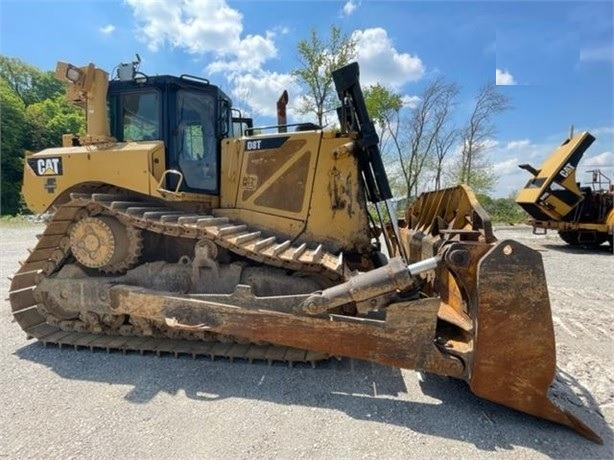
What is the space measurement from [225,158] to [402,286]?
2.74 metres

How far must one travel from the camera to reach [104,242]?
12.7ft

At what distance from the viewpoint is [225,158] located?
178 inches

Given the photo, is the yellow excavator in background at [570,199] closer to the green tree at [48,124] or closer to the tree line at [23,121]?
the tree line at [23,121]

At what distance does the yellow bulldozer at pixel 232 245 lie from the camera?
298cm

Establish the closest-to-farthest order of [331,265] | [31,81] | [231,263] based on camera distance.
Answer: [331,265] → [231,263] → [31,81]

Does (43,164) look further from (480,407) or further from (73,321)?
(480,407)

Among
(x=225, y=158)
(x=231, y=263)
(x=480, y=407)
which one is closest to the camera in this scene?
(x=480, y=407)

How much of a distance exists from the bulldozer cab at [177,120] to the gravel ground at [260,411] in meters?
2.14

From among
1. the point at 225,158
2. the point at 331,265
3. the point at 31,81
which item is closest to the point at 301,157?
the point at 225,158

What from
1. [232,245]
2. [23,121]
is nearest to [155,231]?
[232,245]

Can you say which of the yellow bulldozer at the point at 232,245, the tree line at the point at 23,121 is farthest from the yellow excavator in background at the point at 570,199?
the tree line at the point at 23,121

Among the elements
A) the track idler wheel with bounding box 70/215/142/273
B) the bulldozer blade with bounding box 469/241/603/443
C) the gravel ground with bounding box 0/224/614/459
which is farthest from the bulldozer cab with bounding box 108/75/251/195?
the bulldozer blade with bounding box 469/241/603/443

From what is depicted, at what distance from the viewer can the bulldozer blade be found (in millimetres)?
2555

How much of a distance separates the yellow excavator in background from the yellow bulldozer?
9.18 m
